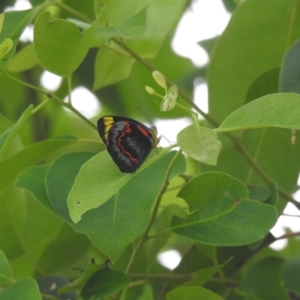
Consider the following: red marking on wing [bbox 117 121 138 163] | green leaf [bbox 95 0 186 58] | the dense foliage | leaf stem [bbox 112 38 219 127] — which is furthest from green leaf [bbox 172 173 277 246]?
green leaf [bbox 95 0 186 58]

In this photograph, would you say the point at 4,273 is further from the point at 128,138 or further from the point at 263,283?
the point at 263,283

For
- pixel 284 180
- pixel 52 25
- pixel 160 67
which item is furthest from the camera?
pixel 160 67

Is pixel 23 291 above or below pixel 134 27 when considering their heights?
below

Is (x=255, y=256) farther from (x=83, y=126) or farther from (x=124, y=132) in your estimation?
(x=83, y=126)

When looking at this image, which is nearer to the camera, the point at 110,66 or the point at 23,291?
the point at 23,291

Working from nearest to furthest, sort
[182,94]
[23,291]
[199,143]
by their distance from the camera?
[199,143]
[23,291]
[182,94]

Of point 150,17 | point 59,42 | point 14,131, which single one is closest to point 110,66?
point 150,17

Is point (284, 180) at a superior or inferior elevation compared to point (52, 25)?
inferior

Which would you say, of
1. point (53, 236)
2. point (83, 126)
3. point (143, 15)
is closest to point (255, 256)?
point (53, 236)
